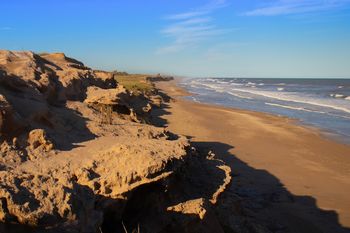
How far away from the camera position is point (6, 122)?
5.86 m

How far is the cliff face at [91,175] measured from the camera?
4.00m

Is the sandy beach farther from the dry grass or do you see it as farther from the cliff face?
the dry grass

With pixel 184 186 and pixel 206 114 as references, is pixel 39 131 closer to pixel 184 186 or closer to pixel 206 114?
pixel 184 186

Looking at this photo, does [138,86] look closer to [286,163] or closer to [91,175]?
[286,163]

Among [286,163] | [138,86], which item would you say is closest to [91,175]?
[286,163]

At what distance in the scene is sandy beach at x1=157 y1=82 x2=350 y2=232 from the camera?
29.5 ft

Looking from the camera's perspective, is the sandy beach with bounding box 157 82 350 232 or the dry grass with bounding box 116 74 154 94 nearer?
the sandy beach with bounding box 157 82 350 232

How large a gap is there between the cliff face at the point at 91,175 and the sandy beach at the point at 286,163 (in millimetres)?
3078

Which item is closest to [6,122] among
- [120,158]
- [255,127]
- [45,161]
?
[45,161]

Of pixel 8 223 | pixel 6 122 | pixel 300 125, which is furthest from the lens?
pixel 300 125

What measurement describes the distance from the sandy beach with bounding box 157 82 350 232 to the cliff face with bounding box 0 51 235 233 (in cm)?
308

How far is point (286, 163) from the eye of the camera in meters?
13.6

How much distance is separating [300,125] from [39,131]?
63.2 ft

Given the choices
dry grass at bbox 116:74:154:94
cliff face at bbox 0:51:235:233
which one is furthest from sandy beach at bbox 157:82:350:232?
dry grass at bbox 116:74:154:94
